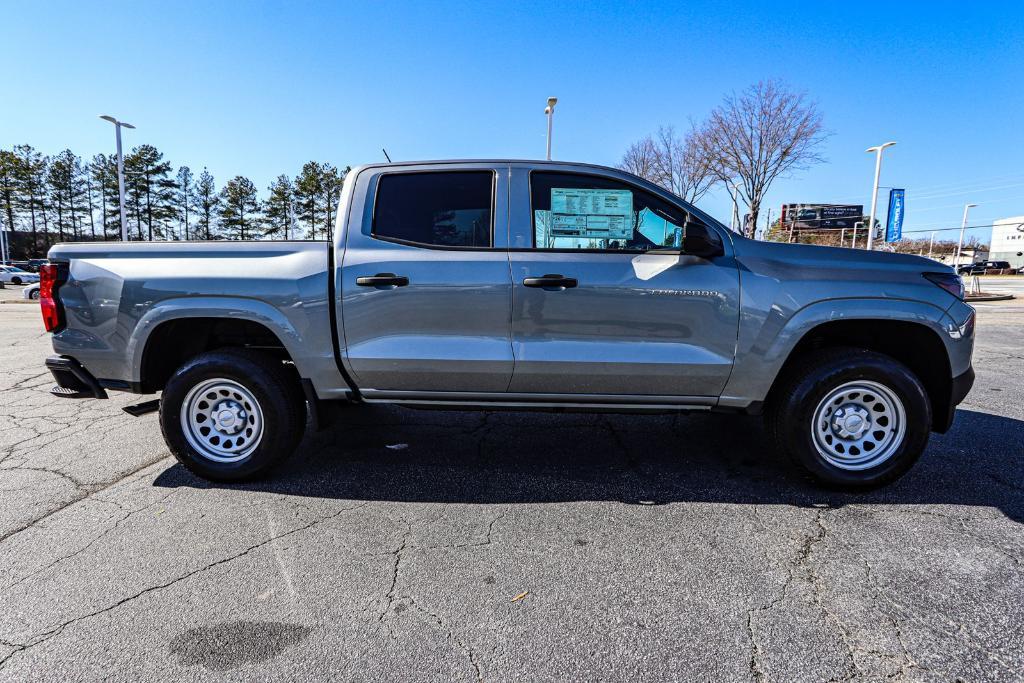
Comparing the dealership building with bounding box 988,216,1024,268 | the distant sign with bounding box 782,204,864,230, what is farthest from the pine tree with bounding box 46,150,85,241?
the dealership building with bounding box 988,216,1024,268

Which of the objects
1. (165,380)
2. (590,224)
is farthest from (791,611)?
(165,380)

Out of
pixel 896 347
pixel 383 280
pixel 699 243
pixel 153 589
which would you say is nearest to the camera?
pixel 153 589

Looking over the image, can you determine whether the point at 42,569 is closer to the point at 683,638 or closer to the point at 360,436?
Result: the point at 360,436

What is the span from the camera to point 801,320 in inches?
129

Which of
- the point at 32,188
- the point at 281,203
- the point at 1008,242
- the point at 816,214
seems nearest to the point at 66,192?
the point at 32,188

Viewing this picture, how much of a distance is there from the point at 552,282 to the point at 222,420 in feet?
7.37

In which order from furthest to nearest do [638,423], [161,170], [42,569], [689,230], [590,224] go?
[161,170]
[638,423]
[590,224]
[689,230]
[42,569]

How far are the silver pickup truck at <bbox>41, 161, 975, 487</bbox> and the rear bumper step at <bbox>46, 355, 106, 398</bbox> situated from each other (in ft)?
0.04

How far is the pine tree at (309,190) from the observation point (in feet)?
190

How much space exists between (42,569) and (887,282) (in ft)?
15.3

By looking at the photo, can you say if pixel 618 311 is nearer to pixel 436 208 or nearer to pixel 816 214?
pixel 436 208

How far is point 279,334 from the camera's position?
342 centimetres

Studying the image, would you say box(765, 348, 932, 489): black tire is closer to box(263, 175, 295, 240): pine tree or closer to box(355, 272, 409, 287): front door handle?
box(355, 272, 409, 287): front door handle

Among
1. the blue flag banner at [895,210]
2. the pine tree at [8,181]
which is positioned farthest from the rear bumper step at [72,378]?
the pine tree at [8,181]
